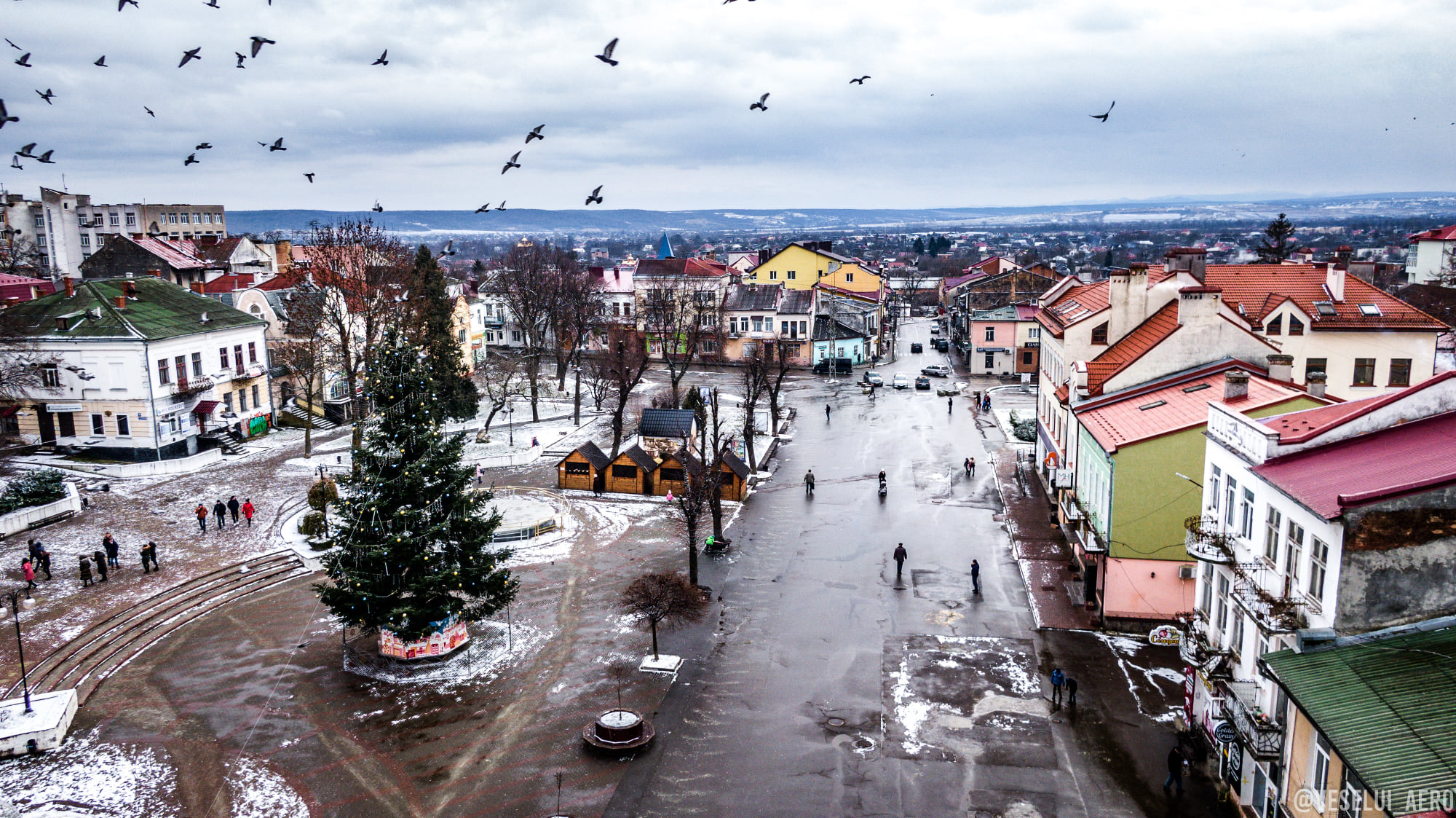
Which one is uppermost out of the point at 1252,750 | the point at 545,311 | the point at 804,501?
the point at 545,311

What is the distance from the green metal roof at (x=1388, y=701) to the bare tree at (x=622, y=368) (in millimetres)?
30831

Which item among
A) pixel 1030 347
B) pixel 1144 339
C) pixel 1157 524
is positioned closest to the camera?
pixel 1157 524

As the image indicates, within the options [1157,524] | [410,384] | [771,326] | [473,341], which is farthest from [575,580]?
[771,326]

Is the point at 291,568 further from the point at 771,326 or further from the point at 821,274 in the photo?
the point at 821,274

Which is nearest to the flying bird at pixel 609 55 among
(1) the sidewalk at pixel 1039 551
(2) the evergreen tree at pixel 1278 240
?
(1) the sidewalk at pixel 1039 551

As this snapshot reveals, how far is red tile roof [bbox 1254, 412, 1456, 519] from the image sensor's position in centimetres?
1405

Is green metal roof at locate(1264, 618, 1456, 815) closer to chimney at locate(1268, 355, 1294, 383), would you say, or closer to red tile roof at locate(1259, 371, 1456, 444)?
red tile roof at locate(1259, 371, 1456, 444)

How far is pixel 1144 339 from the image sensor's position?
32.7 m

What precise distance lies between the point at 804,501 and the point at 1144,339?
15.5 metres

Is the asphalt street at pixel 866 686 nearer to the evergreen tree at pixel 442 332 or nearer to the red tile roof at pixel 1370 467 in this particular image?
the red tile roof at pixel 1370 467

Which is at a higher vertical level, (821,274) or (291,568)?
(821,274)

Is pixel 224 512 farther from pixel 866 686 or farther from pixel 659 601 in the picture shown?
pixel 866 686

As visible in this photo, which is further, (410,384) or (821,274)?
(821,274)

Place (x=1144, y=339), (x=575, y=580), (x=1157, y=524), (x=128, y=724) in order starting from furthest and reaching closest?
(x=1144, y=339), (x=575, y=580), (x=1157, y=524), (x=128, y=724)
